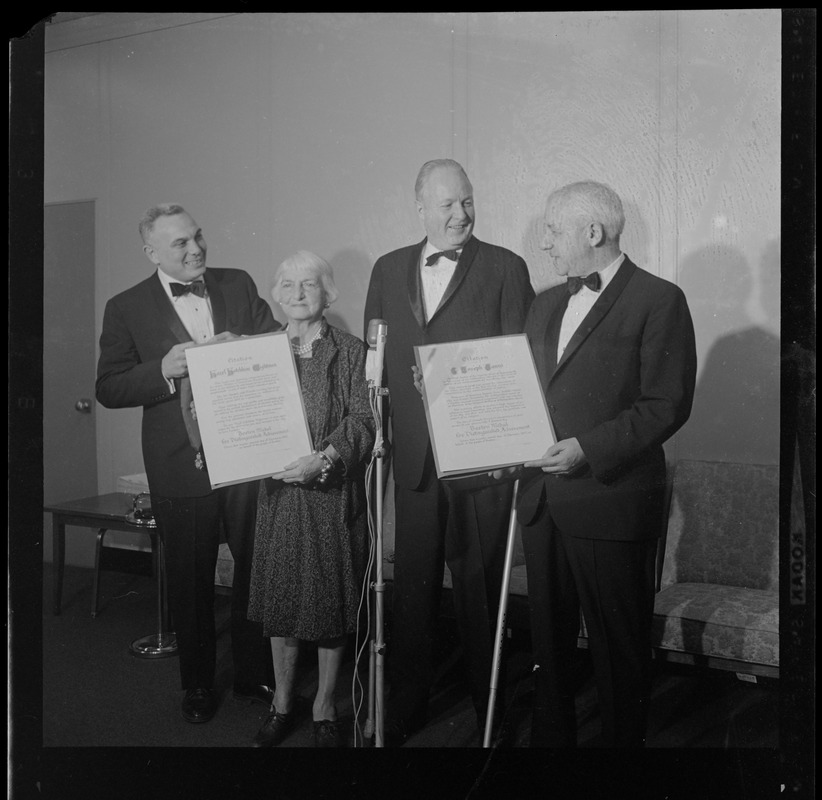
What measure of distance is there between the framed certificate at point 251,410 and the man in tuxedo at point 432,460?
32 centimetres

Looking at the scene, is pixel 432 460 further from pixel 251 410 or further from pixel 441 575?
pixel 251 410

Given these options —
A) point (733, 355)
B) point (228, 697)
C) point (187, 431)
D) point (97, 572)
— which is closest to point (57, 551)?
point (97, 572)

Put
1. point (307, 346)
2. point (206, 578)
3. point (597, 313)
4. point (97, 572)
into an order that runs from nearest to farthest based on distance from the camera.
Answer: point (597, 313) < point (307, 346) < point (206, 578) < point (97, 572)

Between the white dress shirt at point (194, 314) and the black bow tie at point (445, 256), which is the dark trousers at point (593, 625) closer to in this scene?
the black bow tie at point (445, 256)

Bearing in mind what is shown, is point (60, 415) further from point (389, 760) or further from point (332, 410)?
point (389, 760)

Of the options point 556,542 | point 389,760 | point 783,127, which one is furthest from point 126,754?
point 783,127

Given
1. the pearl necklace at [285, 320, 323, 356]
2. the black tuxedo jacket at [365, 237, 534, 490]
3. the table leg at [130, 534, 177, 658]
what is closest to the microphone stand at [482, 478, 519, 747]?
the black tuxedo jacket at [365, 237, 534, 490]

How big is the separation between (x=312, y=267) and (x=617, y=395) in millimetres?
1062

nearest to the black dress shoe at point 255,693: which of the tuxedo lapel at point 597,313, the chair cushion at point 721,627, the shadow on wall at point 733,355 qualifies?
the chair cushion at point 721,627

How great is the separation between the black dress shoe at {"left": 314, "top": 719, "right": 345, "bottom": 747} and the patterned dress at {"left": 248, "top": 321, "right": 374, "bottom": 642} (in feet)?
0.97

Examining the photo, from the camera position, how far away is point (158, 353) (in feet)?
8.98

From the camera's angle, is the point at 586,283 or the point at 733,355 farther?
the point at 733,355

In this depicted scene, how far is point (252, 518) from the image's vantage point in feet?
8.89

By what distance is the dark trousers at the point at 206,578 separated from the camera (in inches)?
107
